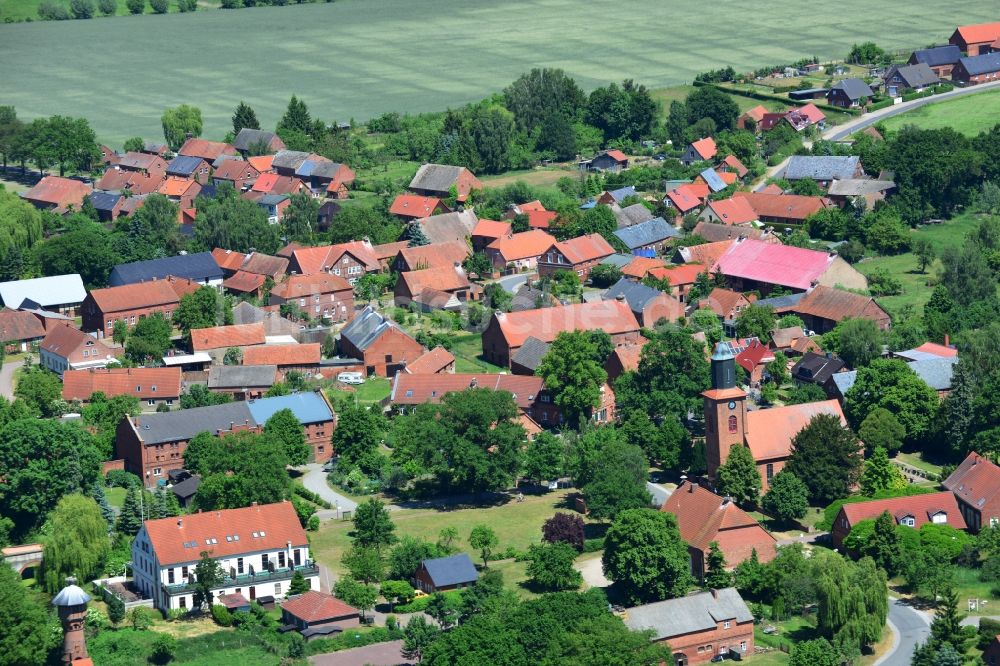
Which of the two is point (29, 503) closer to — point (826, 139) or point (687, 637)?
point (687, 637)

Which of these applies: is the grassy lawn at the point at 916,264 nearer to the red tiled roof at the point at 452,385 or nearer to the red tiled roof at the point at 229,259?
the red tiled roof at the point at 452,385

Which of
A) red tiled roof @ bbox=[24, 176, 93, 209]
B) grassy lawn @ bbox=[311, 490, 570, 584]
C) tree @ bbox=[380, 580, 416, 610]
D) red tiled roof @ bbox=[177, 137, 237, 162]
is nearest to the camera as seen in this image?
tree @ bbox=[380, 580, 416, 610]

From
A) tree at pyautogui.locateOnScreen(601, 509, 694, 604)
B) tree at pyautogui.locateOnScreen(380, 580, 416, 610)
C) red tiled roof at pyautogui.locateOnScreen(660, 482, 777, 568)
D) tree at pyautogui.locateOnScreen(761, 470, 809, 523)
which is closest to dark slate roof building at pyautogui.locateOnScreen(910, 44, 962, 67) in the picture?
tree at pyautogui.locateOnScreen(761, 470, 809, 523)

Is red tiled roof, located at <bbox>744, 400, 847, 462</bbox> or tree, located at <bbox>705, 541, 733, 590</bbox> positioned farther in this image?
red tiled roof, located at <bbox>744, 400, 847, 462</bbox>

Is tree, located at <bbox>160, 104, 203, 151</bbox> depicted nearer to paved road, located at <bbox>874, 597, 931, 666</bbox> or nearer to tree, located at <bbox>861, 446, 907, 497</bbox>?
tree, located at <bbox>861, 446, 907, 497</bbox>

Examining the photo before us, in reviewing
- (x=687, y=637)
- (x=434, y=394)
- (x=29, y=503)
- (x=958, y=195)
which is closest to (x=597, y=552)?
(x=687, y=637)

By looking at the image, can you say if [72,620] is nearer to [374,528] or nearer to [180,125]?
[374,528]

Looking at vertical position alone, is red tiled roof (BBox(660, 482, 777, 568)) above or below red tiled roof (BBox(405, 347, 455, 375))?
above

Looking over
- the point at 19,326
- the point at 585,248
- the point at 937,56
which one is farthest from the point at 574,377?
the point at 937,56
